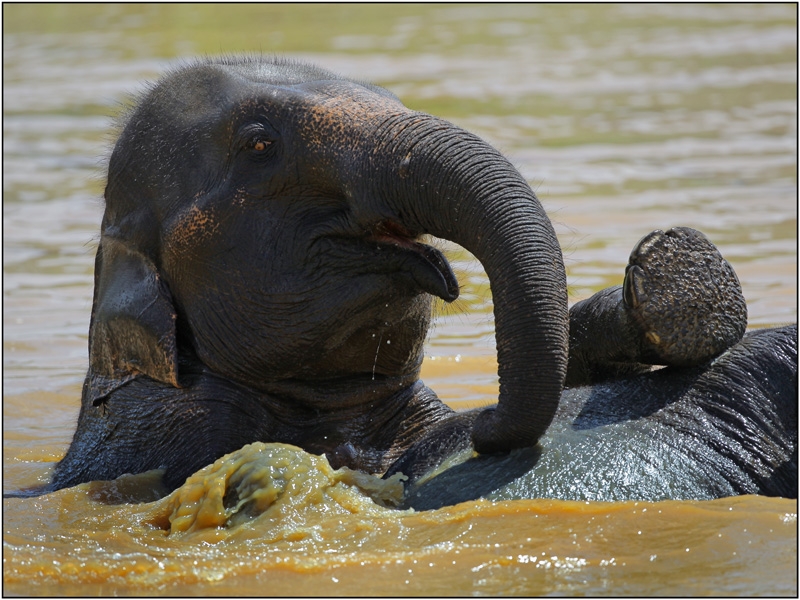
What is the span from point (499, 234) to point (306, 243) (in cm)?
83

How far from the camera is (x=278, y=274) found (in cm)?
497

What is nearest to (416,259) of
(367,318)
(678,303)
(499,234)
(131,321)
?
(367,318)

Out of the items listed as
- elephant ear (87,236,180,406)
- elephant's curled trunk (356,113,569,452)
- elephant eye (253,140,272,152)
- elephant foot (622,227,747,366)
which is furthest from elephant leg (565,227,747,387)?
elephant ear (87,236,180,406)

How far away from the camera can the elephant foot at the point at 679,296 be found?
482 centimetres

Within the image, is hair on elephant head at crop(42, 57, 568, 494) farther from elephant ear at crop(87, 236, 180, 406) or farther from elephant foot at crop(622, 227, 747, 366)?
elephant foot at crop(622, 227, 747, 366)

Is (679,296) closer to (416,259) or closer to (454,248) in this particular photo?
(416,259)

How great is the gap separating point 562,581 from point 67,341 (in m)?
5.78

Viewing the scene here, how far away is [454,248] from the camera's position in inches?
252

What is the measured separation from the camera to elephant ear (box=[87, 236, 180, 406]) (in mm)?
5188

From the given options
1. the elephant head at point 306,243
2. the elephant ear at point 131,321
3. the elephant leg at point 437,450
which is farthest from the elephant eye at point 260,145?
the elephant leg at point 437,450

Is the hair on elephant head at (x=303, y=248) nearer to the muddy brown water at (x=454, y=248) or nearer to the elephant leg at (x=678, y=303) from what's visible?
the muddy brown water at (x=454, y=248)

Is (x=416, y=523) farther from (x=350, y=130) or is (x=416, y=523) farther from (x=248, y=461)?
(x=350, y=130)

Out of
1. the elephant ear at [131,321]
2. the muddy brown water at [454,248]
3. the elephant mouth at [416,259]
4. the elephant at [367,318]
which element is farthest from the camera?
the elephant ear at [131,321]

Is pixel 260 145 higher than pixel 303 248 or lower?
higher
